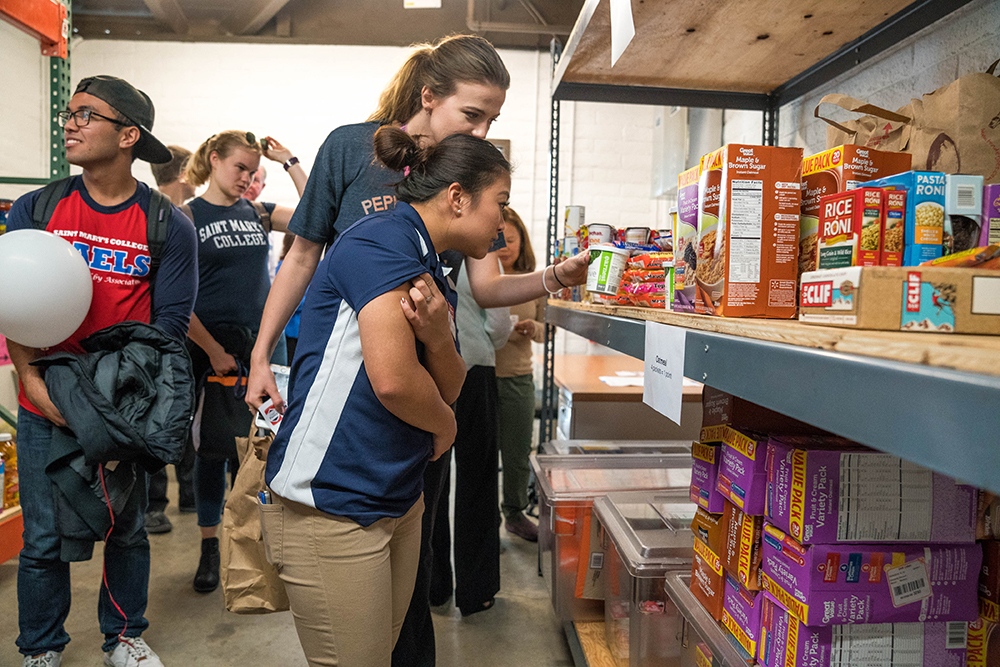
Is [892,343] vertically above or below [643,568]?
above

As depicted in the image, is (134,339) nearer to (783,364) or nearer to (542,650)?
(542,650)

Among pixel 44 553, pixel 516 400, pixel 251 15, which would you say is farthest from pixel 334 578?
pixel 251 15

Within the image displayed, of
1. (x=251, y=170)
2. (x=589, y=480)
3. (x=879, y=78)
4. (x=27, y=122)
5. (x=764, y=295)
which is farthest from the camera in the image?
(x=27, y=122)

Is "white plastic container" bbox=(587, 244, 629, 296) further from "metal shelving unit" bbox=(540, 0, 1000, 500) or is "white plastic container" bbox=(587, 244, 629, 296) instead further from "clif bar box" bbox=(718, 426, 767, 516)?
"clif bar box" bbox=(718, 426, 767, 516)

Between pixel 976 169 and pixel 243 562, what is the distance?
4.90 ft

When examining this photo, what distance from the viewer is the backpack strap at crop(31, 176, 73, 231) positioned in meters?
1.83

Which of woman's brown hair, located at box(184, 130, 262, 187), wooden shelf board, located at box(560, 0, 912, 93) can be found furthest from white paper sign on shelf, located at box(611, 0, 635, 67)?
woman's brown hair, located at box(184, 130, 262, 187)

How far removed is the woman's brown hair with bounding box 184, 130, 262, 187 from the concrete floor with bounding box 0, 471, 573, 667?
69.0 inches

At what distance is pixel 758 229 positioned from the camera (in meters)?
0.90

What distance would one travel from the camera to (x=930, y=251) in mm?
712

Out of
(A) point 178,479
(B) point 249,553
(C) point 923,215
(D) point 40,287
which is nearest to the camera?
(C) point 923,215

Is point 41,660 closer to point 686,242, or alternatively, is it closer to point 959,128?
point 686,242

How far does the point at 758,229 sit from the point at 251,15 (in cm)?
563

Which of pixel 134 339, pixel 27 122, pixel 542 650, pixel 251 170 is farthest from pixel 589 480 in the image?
pixel 27 122
